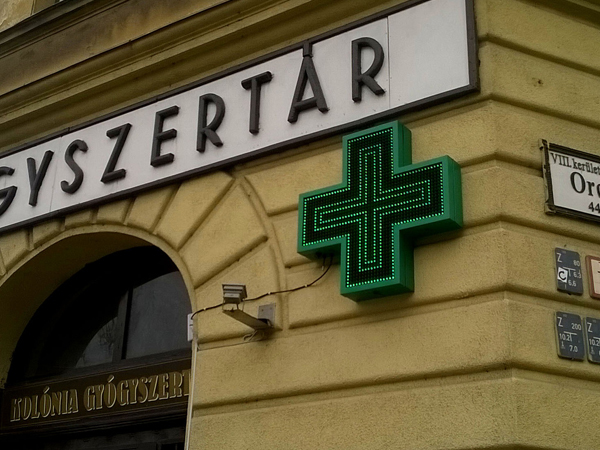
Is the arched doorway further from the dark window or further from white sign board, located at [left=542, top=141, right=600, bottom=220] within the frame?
white sign board, located at [left=542, top=141, right=600, bottom=220]

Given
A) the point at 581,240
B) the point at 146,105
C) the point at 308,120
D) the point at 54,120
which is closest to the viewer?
the point at 581,240

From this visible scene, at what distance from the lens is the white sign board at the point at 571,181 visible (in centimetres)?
518

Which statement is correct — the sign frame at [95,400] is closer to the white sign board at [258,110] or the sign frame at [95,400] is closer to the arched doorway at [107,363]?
the arched doorway at [107,363]

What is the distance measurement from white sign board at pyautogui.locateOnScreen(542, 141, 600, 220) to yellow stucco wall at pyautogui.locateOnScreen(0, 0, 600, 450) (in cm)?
7

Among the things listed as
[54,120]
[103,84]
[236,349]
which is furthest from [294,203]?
[54,120]

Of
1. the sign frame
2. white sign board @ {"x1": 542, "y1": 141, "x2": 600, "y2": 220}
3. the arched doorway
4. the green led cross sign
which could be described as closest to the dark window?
the arched doorway

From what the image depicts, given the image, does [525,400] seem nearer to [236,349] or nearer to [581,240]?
[581,240]

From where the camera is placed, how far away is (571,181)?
17.3ft

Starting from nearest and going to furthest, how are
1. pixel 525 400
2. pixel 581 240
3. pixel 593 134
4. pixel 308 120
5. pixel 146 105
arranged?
pixel 525 400 → pixel 581 240 → pixel 593 134 → pixel 308 120 → pixel 146 105

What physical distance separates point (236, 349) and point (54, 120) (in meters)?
3.15

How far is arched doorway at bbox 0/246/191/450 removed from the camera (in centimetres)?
675

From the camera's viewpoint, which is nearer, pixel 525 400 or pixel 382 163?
pixel 525 400

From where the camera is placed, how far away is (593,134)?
5.53 meters

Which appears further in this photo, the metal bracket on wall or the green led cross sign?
the metal bracket on wall
